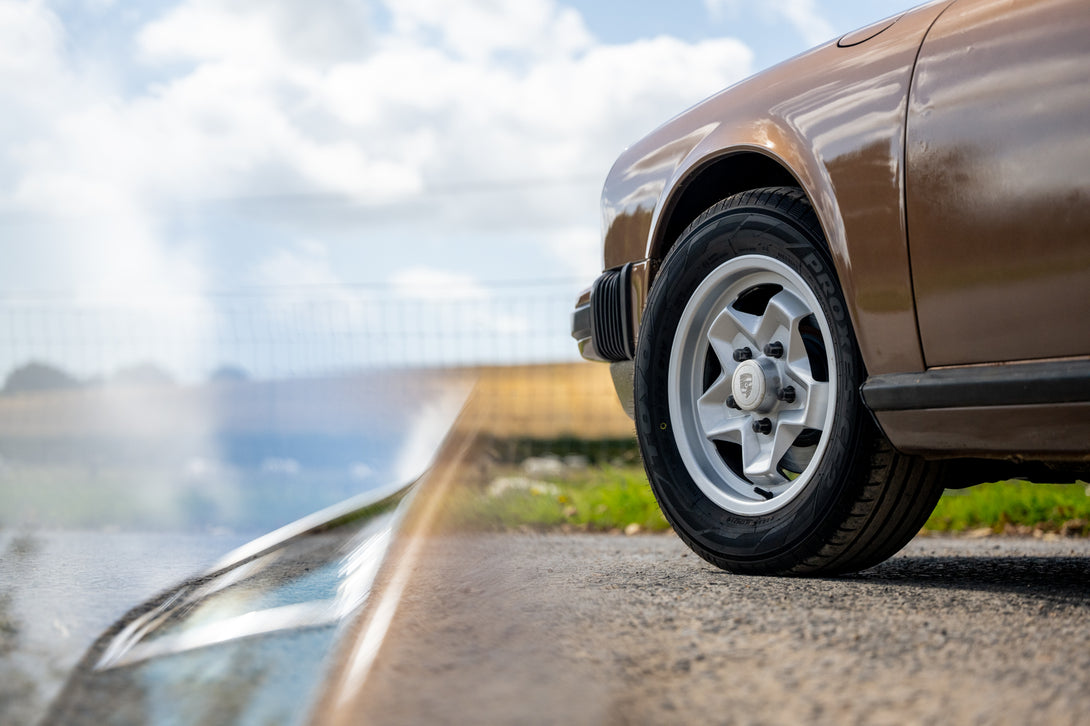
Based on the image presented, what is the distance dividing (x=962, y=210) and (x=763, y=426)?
745 mm

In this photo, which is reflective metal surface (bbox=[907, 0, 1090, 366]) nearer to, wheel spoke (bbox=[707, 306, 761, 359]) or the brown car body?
the brown car body

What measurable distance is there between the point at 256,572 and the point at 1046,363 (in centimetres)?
182

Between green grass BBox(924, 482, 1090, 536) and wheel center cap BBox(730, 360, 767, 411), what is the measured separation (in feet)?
10.9

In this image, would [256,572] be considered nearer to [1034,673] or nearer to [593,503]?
[1034,673]

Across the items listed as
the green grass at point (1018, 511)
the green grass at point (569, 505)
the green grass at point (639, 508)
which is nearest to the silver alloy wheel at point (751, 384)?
the green grass at point (639, 508)

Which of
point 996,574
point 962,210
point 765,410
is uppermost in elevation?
point 962,210

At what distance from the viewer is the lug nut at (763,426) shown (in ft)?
8.38

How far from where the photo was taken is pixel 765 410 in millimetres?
2553

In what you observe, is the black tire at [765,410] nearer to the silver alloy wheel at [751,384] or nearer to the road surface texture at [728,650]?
the silver alloy wheel at [751,384]

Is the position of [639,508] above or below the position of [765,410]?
below

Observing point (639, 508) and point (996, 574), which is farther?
point (639, 508)

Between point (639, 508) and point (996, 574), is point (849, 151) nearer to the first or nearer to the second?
point (996, 574)

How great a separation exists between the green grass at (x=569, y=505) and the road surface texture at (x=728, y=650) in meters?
2.44

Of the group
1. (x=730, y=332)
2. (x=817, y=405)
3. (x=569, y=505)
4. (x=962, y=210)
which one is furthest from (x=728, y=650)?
(x=569, y=505)
